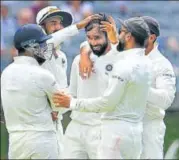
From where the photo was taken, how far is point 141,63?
9.60 m

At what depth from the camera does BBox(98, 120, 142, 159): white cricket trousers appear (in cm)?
951

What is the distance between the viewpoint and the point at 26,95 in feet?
31.1

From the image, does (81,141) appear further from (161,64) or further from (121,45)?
(121,45)

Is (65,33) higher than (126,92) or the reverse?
higher

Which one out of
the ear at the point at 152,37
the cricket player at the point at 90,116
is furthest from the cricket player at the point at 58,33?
the ear at the point at 152,37

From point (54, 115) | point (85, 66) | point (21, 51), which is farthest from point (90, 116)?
point (21, 51)

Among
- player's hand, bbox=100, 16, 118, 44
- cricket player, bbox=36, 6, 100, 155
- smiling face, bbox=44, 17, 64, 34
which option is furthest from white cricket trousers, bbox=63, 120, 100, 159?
smiling face, bbox=44, 17, 64, 34

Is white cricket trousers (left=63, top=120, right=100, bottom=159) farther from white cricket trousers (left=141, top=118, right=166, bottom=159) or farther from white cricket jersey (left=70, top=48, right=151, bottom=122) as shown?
white cricket jersey (left=70, top=48, right=151, bottom=122)

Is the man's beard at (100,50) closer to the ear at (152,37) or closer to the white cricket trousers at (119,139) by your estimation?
the ear at (152,37)

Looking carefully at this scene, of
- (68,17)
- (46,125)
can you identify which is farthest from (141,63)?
(68,17)

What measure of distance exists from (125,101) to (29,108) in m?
0.89

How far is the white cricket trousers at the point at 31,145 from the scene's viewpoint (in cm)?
947

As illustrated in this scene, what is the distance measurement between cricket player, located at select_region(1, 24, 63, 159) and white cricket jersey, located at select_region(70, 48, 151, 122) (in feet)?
1.06

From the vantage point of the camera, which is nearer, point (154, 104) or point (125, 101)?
point (125, 101)
